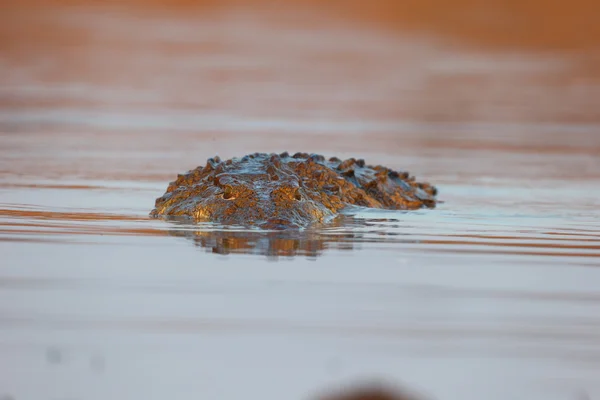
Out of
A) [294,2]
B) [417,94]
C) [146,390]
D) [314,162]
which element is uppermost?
[294,2]

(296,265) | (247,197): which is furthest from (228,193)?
(296,265)

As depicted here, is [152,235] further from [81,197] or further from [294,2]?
[294,2]

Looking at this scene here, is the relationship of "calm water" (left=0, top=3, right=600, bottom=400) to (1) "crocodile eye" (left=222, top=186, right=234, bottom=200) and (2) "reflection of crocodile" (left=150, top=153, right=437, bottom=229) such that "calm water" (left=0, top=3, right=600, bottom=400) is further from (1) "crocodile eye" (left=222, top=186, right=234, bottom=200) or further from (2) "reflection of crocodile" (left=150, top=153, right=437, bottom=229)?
(1) "crocodile eye" (left=222, top=186, right=234, bottom=200)

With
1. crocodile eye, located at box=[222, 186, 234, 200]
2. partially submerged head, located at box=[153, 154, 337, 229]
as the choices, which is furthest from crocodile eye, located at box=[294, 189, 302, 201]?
crocodile eye, located at box=[222, 186, 234, 200]

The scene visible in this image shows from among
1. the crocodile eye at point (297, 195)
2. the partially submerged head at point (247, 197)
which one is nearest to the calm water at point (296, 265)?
the partially submerged head at point (247, 197)

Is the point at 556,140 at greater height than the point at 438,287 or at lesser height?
greater

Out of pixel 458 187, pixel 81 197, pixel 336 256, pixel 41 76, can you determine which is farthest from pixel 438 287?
pixel 41 76

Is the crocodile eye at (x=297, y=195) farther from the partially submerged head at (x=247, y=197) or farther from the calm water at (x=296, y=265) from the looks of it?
the calm water at (x=296, y=265)
